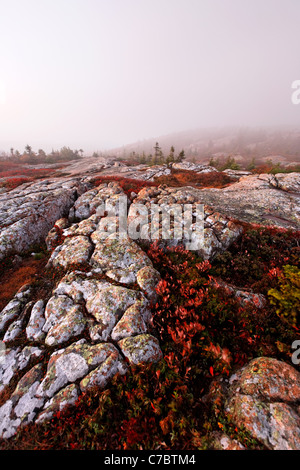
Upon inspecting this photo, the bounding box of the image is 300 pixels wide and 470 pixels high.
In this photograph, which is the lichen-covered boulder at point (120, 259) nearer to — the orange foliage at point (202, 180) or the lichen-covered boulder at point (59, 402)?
the lichen-covered boulder at point (59, 402)

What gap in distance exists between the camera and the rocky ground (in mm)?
4082

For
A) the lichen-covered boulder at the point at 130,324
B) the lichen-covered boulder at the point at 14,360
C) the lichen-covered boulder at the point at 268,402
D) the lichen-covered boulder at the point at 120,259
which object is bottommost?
the lichen-covered boulder at the point at 268,402

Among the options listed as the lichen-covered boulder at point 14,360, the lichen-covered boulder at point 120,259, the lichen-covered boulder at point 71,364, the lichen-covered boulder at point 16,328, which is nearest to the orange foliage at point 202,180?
the lichen-covered boulder at point 120,259

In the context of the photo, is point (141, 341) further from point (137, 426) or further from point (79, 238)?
point (79, 238)

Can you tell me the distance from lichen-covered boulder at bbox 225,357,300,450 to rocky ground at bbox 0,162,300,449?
0.06ft

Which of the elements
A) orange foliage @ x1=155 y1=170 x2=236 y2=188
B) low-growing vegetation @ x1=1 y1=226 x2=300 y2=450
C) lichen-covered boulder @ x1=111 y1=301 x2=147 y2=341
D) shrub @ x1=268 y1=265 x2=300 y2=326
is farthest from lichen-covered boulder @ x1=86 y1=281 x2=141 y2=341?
orange foliage @ x1=155 y1=170 x2=236 y2=188

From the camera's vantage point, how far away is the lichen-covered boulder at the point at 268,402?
3.47 m

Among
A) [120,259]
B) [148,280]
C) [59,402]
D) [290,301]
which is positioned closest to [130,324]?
[148,280]

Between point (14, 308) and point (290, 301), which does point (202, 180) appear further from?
point (14, 308)

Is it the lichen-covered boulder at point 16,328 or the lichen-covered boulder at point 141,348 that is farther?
the lichen-covered boulder at point 16,328

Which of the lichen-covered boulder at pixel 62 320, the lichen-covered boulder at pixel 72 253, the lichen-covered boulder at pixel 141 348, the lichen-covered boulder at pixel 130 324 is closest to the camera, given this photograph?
the lichen-covered boulder at pixel 141 348

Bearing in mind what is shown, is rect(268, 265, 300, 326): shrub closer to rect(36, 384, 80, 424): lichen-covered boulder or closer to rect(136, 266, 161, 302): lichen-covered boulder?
rect(136, 266, 161, 302): lichen-covered boulder

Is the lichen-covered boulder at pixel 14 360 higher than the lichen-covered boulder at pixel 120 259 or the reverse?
the reverse

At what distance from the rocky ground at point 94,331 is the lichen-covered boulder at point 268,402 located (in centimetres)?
2
